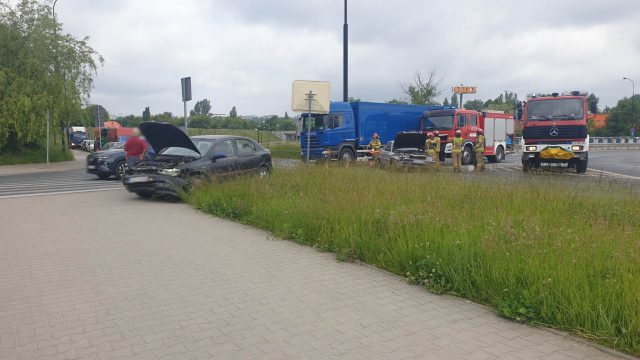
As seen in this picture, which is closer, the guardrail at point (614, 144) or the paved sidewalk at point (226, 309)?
the paved sidewalk at point (226, 309)

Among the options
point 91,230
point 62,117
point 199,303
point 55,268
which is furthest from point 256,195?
point 62,117

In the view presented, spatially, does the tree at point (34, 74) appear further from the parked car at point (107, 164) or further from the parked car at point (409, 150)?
the parked car at point (409, 150)

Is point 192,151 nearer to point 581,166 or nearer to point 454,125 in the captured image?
point 581,166

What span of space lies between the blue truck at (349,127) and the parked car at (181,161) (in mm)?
8939

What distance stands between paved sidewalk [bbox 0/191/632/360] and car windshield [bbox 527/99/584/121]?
48.1 ft

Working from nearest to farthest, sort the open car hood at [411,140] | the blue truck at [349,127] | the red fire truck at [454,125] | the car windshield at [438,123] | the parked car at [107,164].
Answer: the parked car at [107,164] < the open car hood at [411,140] < the blue truck at [349,127] < the red fire truck at [454,125] < the car windshield at [438,123]

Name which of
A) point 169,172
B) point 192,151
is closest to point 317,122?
point 192,151

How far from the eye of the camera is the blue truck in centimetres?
2322

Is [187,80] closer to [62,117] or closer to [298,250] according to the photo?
[298,250]

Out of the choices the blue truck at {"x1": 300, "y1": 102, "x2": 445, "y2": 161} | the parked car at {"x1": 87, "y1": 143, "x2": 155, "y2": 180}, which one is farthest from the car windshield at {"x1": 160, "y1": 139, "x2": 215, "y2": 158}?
the blue truck at {"x1": 300, "y1": 102, "x2": 445, "y2": 161}

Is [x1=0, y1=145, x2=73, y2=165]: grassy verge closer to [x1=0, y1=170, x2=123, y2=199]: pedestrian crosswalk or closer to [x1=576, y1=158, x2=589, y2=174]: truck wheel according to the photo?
[x1=0, y1=170, x2=123, y2=199]: pedestrian crosswalk

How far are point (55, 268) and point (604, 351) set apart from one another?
18.7 ft

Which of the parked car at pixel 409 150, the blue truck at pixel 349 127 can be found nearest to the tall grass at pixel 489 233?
the parked car at pixel 409 150

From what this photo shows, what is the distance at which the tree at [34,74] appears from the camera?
24625 mm
